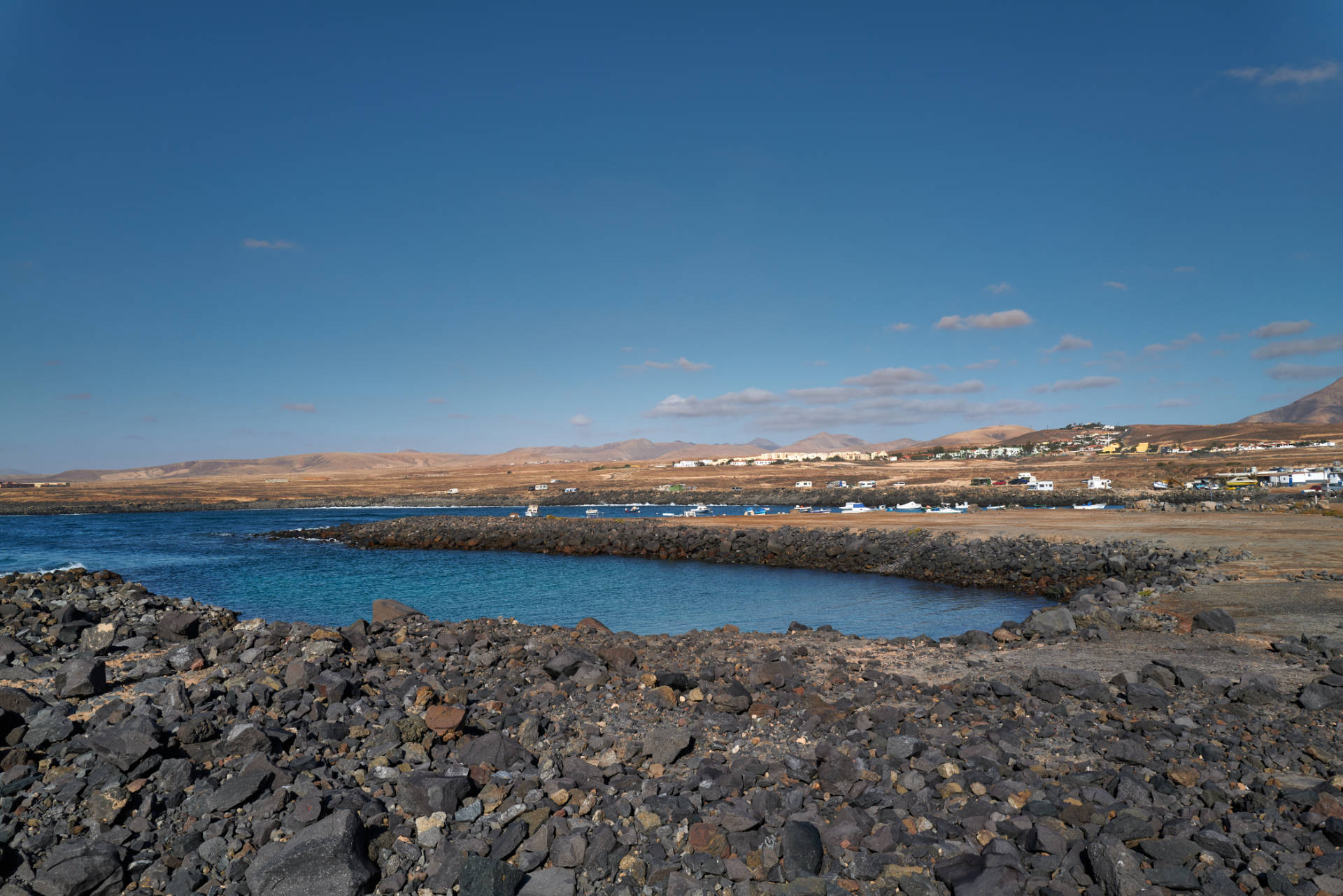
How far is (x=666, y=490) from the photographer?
10212 centimetres

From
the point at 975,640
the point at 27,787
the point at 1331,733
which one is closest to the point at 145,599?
the point at 27,787

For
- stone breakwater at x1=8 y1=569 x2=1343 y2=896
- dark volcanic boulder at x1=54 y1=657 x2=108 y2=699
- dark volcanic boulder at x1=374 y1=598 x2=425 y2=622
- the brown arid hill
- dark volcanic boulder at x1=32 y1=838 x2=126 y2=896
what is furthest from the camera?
the brown arid hill

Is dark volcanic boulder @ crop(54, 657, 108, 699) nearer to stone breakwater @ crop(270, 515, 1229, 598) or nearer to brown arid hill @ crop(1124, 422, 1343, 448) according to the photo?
stone breakwater @ crop(270, 515, 1229, 598)

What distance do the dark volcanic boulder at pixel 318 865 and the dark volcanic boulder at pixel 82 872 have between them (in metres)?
0.93

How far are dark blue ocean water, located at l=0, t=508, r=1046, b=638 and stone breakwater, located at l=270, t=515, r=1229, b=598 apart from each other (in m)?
1.69

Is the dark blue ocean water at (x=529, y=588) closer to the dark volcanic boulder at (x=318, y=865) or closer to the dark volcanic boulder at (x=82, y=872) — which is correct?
the dark volcanic boulder at (x=318, y=865)

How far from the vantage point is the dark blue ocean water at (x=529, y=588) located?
790 inches

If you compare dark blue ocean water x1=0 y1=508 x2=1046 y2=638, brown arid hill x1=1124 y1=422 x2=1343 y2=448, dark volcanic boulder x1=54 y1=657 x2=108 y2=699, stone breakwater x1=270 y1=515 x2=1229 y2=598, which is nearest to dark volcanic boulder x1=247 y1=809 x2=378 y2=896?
dark volcanic boulder x1=54 y1=657 x2=108 y2=699

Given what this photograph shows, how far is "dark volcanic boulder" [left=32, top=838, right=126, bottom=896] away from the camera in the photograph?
15.1ft

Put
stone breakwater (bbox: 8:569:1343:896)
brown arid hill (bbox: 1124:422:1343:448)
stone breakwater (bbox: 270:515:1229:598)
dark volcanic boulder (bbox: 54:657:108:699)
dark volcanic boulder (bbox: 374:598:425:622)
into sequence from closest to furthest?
1. stone breakwater (bbox: 8:569:1343:896)
2. dark volcanic boulder (bbox: 54:657:108:699)
3. dark volcanic boulder (bbox: 374:598:425:622)
4. stone breakwater (bbox: 270:515:1229:598)
5. brown arid hill (bbox: 1124:422:1343:448)

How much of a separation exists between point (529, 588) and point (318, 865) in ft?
74.2

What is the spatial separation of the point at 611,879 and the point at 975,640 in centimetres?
999

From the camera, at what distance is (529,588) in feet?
88.5

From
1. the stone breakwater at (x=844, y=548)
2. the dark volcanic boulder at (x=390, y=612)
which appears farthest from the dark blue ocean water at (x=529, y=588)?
the dark volcanic boulder at (x=390, y=612)
